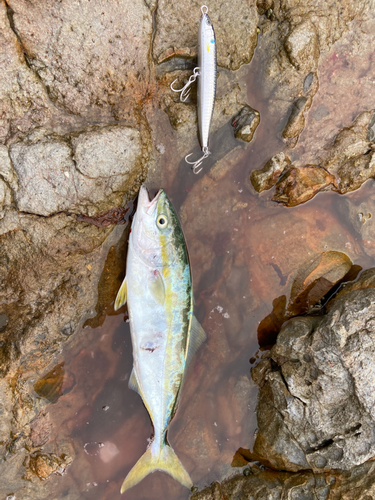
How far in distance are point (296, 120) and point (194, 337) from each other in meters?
2.64

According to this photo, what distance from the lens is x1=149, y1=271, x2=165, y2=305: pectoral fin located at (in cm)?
318

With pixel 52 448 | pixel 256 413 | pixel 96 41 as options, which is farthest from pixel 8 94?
pixel 256 413

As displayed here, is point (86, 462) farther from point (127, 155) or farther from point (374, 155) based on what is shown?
point (374, 155)

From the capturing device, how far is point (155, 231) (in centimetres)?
312

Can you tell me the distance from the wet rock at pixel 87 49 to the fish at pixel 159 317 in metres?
1.04

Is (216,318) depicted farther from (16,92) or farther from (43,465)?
(16,92)

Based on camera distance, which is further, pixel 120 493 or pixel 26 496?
pixel 120 493

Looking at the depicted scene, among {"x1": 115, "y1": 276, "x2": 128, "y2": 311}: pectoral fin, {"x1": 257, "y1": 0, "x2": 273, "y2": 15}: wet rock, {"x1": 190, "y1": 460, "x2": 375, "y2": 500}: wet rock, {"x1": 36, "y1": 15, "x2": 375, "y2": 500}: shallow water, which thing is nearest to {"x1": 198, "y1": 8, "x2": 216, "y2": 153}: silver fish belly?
{"x1": 36, "y1": 15, "x2": 375, "y2": 500}: shallow water

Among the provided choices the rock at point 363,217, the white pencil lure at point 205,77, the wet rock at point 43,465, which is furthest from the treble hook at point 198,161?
the wet rock at point 43,465

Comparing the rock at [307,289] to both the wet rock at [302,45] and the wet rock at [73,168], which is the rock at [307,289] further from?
the wet rock at [73,168]

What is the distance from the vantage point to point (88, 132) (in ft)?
9.73

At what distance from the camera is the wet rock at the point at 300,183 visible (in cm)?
350

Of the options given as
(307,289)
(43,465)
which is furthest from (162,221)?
(43,465)

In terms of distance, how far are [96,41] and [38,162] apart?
125cm
